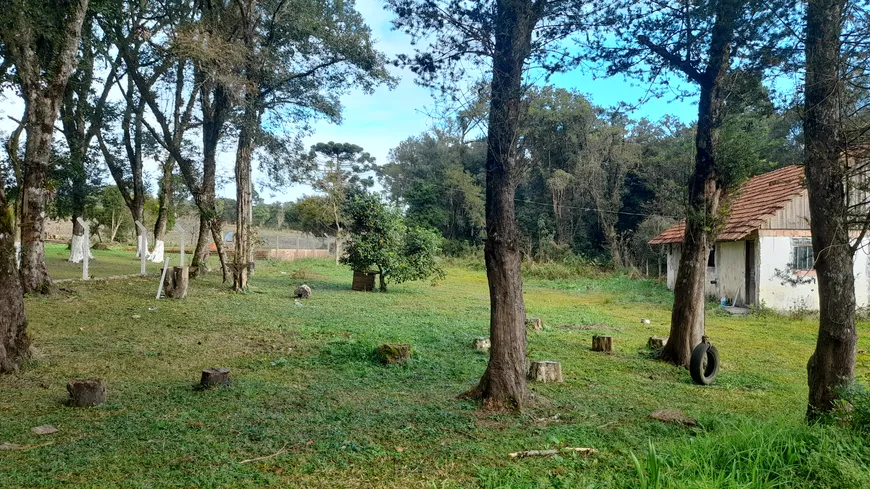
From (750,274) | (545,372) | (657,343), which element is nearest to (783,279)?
(750,274)

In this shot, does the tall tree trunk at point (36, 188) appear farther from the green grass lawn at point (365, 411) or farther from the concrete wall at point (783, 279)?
the concrete wall at point (783, 279)

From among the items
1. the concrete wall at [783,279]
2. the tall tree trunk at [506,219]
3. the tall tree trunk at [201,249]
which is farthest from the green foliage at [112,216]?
the tall tree trunk at [506,219]

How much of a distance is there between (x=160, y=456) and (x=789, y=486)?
4181 millimetres

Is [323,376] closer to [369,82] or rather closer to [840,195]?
[840,195]

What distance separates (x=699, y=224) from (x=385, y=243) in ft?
34.8

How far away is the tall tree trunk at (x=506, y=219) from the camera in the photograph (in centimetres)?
557

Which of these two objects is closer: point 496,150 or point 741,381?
point 496,150

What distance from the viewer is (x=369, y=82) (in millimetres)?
18750

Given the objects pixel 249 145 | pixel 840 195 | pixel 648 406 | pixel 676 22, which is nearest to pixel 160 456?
pixel 648 406

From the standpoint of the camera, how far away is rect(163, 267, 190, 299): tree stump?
13.3 metres

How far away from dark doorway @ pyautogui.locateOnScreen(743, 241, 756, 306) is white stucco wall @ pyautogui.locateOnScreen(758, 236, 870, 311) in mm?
444

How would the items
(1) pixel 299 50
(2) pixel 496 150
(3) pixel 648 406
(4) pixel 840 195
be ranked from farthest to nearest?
(1) pixel 299 50
(3) pixel 648 406
(2) pixel 496 150
(4) pixel 840 195

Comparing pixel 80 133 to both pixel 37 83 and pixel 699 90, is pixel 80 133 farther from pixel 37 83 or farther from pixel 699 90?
pixel 699 90

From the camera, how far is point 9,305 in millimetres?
6543
